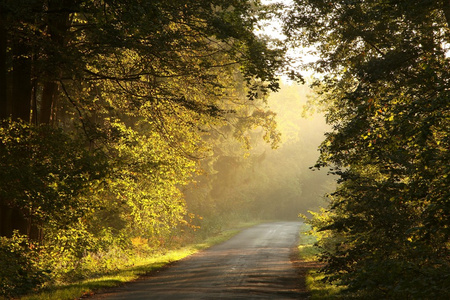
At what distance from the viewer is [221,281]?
1395 centimetres

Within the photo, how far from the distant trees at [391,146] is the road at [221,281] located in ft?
8.59

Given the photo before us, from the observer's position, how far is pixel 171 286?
42.4 feet

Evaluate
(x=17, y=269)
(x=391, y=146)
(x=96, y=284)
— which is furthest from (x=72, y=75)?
(x=391, y=146)

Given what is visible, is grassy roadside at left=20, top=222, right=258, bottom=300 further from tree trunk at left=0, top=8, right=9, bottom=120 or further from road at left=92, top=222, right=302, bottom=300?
tree trunk at left=0, top=8, right=9, bottom=120

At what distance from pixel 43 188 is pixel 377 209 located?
781 centimetres

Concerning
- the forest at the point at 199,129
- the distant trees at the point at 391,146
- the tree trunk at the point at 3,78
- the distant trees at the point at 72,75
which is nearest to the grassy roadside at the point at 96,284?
the forest at the point at 199,129

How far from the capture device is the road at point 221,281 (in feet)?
37.7

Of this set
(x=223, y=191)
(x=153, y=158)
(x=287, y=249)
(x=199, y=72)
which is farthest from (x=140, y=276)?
(x=223, y=191)

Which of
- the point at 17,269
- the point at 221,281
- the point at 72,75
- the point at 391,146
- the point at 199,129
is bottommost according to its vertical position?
the point at 221,281

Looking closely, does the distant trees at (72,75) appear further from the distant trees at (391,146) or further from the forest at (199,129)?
the distant trees at (391,146)

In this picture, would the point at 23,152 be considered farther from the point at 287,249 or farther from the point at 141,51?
the point at 287,249

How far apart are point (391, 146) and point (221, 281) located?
8.02 meters

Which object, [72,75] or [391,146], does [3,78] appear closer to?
[72,75]

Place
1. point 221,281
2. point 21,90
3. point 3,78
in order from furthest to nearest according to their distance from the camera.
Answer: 1. point 221,281
2. point 21,90
3. point 3,78
